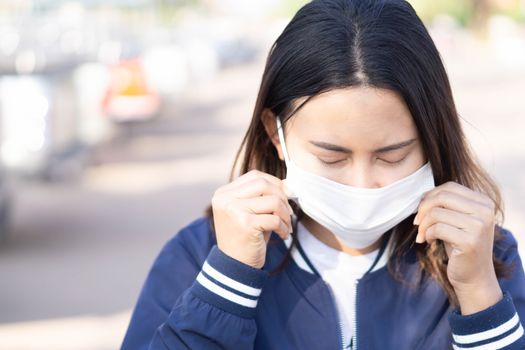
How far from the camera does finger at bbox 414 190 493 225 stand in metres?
1.99

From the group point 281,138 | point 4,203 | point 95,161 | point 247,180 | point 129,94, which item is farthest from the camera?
point 129,94

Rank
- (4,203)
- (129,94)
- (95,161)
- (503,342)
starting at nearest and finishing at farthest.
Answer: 1. (503,342)
2. (4,203)
3. (95,161)
4. (129,94)

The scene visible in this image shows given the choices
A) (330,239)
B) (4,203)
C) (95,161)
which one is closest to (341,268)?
(330,239)

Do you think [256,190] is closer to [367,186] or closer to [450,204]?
[367,186]

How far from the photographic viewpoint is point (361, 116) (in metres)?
1.99

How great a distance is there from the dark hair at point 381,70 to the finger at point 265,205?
203mm

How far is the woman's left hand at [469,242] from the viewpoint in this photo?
1.98 m

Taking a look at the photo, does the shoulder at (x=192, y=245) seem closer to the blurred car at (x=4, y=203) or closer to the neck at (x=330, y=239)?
the neck at (x=330, y=239)

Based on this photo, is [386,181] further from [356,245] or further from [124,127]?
[124,127]

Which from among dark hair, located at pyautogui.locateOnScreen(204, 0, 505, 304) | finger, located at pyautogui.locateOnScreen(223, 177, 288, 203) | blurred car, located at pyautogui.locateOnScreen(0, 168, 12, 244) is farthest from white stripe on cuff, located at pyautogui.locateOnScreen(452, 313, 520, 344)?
blurred car, located at pyautogui.locateOnScreen(0, 168, 12, 244)

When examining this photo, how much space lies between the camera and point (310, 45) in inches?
81.6

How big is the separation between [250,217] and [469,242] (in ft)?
1.41

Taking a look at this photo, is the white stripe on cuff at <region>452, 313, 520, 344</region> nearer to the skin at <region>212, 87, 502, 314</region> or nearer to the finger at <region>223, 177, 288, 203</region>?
the skin at <region>212, 87, 502, 314</region>

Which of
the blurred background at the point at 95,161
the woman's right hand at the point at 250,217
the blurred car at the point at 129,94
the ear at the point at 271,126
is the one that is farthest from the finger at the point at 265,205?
the blurred car at the point at 129,94
